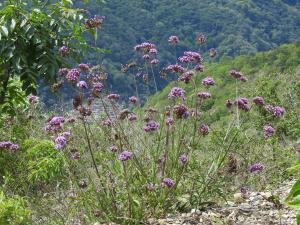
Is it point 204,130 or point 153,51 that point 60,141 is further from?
point 153,51

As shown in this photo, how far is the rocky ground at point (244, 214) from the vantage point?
4.88m

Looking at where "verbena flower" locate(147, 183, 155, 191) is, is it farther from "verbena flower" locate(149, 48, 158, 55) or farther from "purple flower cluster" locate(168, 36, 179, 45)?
"purple flower cluster" locate(168, 36, 179, 45)

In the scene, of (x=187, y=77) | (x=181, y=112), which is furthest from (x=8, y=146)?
(x=187, y=77)

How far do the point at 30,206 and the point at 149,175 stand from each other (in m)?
1.40

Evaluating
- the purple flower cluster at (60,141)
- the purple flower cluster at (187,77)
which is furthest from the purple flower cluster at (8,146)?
the purple flower cluster at (187,77)

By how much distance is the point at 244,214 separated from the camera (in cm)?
513

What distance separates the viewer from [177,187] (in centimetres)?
569

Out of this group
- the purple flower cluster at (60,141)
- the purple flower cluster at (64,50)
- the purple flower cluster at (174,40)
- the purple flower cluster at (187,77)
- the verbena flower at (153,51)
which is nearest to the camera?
the purple flower cluster at (60,141)

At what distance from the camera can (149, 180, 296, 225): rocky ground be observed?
16.0 ft

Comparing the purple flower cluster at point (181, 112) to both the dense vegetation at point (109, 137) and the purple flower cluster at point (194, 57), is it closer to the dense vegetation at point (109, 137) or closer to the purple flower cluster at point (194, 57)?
the dense vegetation at point (109, 137)

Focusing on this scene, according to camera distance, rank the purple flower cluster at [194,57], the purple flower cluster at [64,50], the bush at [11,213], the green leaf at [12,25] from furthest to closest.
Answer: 1. the purple flower cluster at [194,57]
2. the purple flower cluster at [64,50]
3. the green leaf at [12,25]
4. the bush at [11,213]

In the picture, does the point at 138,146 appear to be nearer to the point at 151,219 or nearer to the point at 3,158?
the point at 151,219

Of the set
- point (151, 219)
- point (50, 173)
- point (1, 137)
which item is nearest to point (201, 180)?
point (151, 219)

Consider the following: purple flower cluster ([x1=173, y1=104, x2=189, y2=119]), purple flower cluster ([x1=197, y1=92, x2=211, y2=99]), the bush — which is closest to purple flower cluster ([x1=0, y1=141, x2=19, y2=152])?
the bush
